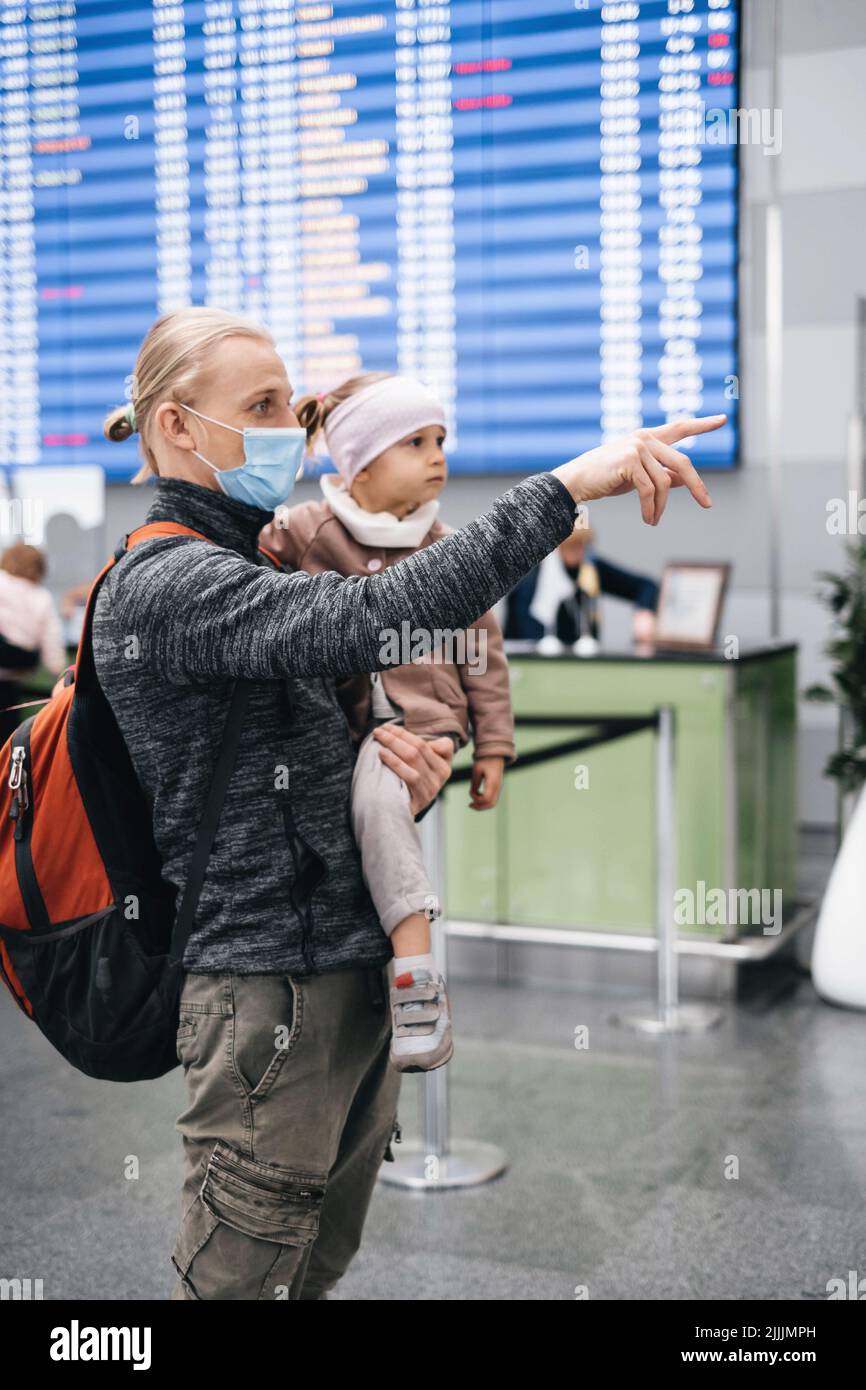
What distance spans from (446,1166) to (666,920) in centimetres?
134

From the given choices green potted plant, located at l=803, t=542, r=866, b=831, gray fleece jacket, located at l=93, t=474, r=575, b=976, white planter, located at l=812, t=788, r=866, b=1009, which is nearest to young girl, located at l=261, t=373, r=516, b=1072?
gray fleece jacket, located at l=93, t=474, r=575, b=976

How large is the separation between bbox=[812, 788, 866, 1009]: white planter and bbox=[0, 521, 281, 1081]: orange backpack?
301 cm

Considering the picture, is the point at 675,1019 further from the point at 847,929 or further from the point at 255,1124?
the point at 255,1124

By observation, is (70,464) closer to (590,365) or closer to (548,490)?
(590,365)

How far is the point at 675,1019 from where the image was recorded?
4207 mm

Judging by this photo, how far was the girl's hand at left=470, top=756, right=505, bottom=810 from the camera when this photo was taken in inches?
76.6

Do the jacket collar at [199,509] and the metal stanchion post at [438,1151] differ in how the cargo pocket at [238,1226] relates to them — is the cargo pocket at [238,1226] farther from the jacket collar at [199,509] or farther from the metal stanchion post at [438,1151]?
the metal stanchion post at [438,1151]

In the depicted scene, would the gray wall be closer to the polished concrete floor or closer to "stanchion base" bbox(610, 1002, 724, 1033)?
"stanchion base" bbox(610, 1002, 724, 1033)

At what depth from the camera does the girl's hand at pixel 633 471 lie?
1.35 m

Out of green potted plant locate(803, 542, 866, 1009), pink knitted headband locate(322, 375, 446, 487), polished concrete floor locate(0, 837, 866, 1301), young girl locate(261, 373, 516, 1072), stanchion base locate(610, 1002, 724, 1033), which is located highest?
pink knitted headband locate(322, 375, 446, 487)

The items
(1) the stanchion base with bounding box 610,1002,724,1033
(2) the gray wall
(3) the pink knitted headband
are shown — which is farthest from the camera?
(2) the gray wall

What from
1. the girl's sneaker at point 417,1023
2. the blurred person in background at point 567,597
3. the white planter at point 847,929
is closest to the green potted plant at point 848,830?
the white planter at point 847,929

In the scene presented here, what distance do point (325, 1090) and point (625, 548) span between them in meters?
5.43

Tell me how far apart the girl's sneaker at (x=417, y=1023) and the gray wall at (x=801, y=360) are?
193 inches
